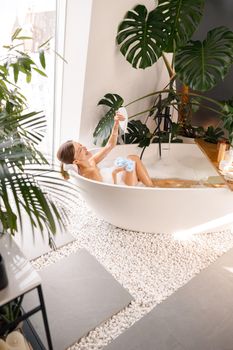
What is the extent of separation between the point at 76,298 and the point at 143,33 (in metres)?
2.18

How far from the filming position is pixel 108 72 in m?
2.59

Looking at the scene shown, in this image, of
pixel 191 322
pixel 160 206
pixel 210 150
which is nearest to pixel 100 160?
pixel 160 206

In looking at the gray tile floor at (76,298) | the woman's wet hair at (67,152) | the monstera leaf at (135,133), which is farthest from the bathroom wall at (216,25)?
the gray tile floor at (76,298)

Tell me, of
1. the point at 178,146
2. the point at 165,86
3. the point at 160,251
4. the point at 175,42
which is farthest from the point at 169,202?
the point at 165,86

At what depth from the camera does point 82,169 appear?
7.26 feet

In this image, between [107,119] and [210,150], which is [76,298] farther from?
[210,150]

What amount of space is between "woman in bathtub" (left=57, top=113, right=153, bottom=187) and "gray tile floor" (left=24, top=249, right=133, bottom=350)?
0.67 meters

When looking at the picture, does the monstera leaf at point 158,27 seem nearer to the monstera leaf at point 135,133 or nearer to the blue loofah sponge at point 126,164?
the monstera leaf at point 135,133

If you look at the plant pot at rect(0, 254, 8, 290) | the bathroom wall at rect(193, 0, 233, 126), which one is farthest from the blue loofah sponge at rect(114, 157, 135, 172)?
the bathroom wall at rect(193, 0, 233, 126)

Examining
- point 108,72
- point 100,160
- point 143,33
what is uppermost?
point 143,33

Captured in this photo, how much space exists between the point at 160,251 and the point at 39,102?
1904 mm

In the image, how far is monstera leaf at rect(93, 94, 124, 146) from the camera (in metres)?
2.42

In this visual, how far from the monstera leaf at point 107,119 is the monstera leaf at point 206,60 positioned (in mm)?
607

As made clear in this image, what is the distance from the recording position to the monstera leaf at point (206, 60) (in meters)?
2.31
